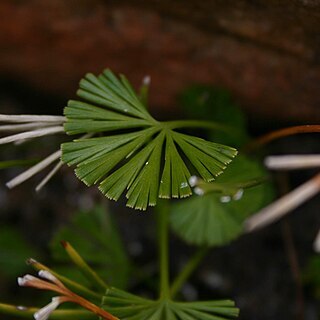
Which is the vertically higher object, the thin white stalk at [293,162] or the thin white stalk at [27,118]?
the thin white stalk at [27,118]

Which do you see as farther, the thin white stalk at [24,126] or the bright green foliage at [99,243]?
the bright green foliage at [99,243]

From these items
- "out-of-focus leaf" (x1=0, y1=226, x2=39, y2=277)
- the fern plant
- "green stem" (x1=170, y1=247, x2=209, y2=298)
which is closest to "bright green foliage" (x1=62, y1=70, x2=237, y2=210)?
the fern plant

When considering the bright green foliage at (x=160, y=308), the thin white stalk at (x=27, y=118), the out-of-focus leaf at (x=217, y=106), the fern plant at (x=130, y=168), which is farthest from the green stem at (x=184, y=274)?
the thin white stalk at (x=27, y=118)

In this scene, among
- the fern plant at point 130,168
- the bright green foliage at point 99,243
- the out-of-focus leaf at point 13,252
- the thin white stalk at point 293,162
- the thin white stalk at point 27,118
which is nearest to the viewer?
the thin white stalk at point 293,162

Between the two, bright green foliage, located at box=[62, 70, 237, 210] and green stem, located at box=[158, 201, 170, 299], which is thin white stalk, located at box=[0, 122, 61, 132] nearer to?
bright green foliage, located at box=[62, 70, 237, 210]

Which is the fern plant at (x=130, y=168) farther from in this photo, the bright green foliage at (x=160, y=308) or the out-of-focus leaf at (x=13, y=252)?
the out-of-focus leaf at (x=13, y=252)

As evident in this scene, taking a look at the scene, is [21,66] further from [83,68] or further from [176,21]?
[176,21]

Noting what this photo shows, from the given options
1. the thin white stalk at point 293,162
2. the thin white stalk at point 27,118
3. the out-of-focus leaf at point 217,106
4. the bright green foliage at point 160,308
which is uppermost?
the out-of-focus leaf at point 217,106

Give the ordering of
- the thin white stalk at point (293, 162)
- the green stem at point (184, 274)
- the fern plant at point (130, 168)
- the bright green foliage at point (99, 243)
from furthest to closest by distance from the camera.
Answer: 1. the bright green foliage at point (99, 243)
2. the green stem at point (184, 274)
3. the fern plant at point (130, 168)
4. the thin white stalk at point (293, 162)
